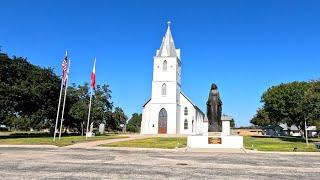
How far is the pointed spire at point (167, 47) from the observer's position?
76562 mm

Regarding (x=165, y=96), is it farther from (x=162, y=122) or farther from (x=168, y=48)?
(x=168, y=48)

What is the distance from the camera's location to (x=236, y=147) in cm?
3052

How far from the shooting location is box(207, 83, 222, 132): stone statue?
31.6 m

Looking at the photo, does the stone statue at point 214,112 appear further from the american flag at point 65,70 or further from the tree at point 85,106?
the tree at point 85,106

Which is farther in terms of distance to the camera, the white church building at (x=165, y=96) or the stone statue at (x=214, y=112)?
the white church building at (x=165, y=96)

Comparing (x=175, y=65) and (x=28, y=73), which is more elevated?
(x=175, y=65)

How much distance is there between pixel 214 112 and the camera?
104ft

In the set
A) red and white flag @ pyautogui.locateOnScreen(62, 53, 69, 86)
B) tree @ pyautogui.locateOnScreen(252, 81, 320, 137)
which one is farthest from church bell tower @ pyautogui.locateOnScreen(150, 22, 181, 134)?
red and white flag @ pyautogui.locateOnScreen(62, 53, 69, 86)

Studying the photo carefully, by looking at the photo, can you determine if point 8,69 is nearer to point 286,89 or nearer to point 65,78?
point 65,78

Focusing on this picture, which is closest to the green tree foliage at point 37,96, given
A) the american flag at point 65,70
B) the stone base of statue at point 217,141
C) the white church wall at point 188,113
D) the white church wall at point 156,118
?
the white church wall at point 156,118

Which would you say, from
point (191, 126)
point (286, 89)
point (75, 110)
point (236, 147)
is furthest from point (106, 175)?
point (191, 126)

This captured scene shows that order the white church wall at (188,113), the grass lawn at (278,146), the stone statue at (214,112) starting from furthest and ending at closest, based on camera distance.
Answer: the white church wall at (188,113) < the stone statue at (214,112) < the grass lawn at (278,146)

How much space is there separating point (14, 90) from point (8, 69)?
13.4 feet

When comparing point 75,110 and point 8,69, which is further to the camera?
point 75,110
